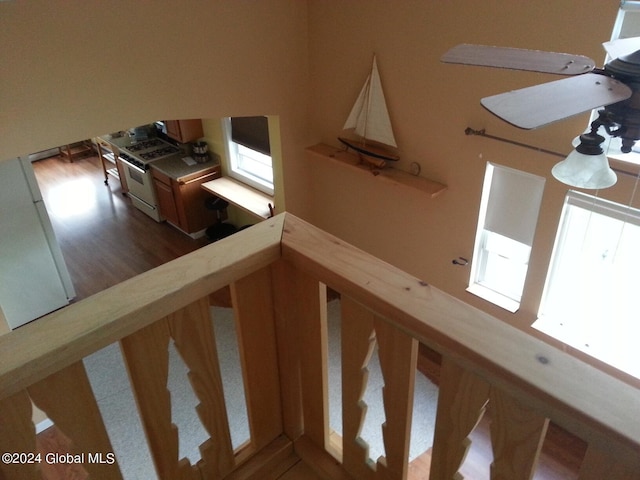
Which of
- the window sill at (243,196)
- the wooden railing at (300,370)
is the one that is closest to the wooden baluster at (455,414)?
the wooden railing at (300,370)

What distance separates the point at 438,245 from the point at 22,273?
4.19 metres

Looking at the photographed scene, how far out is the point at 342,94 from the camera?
182 inches

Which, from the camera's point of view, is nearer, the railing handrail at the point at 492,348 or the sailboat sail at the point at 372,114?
the railing handrail at the point at 492,348

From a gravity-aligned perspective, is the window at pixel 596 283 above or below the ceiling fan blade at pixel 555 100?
below

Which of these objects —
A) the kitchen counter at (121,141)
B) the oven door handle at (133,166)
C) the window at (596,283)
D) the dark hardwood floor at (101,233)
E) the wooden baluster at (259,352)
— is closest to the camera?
the wooden baluster at (259,352)

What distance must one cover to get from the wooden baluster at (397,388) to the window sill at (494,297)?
3173 mm

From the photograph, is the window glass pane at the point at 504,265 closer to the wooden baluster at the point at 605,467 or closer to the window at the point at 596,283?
the window at the point at 596,283

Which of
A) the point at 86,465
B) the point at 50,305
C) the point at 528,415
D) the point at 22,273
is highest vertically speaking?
the point at 528,415

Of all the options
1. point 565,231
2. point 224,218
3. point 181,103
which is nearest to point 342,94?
point 181,103

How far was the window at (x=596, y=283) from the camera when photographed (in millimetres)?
3408

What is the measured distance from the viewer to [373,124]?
4418 mm

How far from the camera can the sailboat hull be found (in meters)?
4.42

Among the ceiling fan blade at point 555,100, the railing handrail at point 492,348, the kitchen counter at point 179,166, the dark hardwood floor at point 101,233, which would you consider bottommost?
the dark hardwood floor at point 101,233

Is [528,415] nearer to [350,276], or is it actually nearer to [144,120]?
[350,276]
